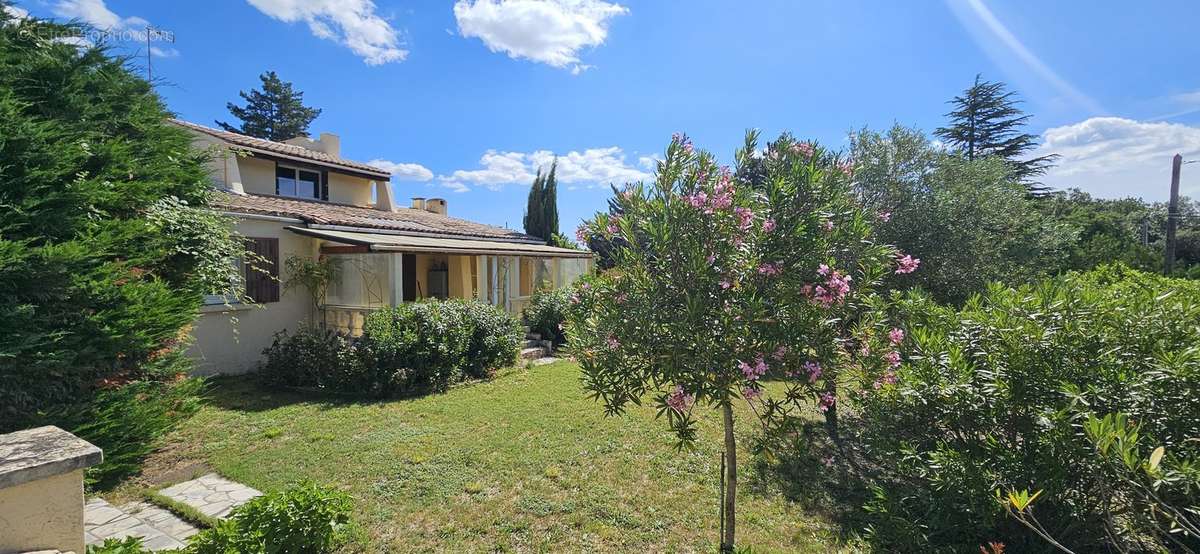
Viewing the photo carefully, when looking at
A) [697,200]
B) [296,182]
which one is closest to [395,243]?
[296,182]

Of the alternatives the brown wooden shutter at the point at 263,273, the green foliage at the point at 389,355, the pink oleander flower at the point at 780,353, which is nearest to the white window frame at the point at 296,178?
the brown wooden shutter at the point at 263,273

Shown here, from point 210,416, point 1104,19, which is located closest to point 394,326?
point 210,416

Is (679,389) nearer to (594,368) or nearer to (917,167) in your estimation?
(594,368)

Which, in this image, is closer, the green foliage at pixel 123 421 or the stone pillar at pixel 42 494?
the stone pillar at pixel 42 494

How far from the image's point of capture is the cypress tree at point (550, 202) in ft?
125

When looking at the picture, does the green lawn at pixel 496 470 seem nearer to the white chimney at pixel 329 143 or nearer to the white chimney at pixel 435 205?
the white chimney at pixel 329 143

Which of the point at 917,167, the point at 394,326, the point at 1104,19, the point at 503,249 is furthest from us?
the point at 503,249

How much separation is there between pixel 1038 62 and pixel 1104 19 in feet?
3.86

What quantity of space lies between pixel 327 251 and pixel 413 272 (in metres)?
5.92

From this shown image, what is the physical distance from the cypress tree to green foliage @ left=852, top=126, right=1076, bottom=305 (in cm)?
2771

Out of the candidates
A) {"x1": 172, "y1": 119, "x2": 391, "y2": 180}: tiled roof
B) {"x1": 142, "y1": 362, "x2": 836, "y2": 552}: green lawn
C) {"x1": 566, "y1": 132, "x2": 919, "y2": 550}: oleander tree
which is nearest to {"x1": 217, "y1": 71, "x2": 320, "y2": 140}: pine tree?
{"x1": 172, "y1": 119, "x2": 391, "y2": 180}: tiled roof

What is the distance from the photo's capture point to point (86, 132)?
729cm

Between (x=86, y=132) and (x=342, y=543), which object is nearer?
(x=342, y=543)

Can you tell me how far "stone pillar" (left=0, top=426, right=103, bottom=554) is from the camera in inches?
135
